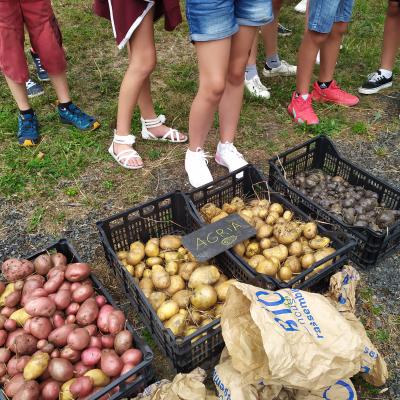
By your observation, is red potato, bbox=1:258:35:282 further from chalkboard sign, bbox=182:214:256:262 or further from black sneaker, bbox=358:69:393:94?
black sneaker, bbox=358:69:393:94

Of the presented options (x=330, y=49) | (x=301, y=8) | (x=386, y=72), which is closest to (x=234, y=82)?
(x=330, y=49)

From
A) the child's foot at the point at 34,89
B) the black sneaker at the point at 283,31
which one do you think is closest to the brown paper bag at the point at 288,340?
the child's foot at the point at 34,89

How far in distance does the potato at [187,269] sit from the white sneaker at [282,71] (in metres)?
2.81

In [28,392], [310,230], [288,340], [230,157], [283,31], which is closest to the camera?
[288,340]

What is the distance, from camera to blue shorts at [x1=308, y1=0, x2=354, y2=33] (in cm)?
315

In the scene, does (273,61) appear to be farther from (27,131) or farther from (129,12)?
(27,131)

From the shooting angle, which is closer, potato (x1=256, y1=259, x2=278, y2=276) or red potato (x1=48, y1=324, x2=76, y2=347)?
red potato (x1=48, y1=324, x2=76, y2=347)

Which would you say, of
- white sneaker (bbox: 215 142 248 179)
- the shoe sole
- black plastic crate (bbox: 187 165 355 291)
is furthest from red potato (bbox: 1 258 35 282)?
the shoe sole

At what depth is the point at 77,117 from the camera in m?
3.68

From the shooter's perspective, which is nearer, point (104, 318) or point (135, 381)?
point (135, 381)

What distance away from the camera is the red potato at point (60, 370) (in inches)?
68.8

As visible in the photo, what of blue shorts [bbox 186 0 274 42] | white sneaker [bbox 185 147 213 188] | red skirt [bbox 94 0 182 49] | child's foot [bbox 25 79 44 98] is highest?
blue shorts [bbox 186 0 274 42]

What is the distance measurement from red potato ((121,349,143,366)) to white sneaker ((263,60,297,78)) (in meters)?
3.39

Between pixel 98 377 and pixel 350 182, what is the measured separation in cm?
208
